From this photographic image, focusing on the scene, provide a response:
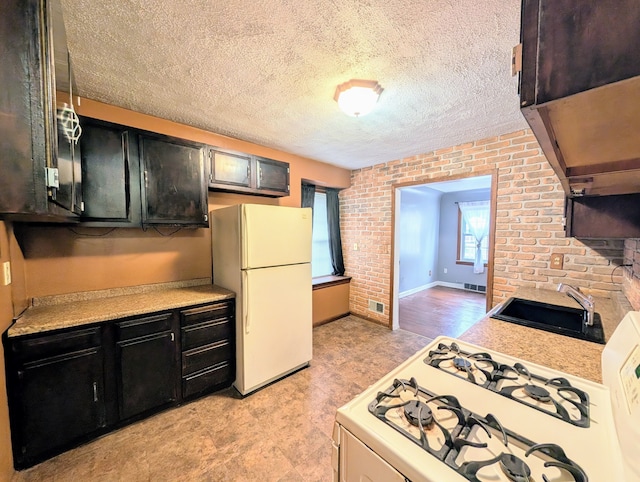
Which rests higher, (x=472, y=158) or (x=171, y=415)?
(x=472, y=158)

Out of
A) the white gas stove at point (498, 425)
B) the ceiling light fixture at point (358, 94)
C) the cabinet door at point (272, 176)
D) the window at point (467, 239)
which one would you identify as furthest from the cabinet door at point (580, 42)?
the window at point (467, 239)

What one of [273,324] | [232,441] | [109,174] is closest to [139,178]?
[109,174]

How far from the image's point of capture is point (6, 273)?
1.53 m

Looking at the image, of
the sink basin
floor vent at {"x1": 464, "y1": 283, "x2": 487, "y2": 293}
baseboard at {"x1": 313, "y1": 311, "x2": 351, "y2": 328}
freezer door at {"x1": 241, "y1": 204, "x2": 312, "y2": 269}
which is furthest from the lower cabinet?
floor vent at {"x1": 464, "y1": 283, "x2": 487, "y2": 293}

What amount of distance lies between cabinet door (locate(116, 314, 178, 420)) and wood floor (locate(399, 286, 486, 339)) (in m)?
3.05

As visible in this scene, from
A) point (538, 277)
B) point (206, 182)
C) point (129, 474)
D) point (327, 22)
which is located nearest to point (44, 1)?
point (327, 22)

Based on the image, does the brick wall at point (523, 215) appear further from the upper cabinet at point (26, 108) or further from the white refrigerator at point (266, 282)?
the upper cabinet at point (26, 108)

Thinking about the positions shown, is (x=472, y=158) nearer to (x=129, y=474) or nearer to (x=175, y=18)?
(x=175, y=18)

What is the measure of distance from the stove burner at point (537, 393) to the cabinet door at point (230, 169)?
2.58m

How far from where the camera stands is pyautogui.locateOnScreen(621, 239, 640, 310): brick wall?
1.38 metres

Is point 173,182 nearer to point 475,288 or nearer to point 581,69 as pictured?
point 581,69

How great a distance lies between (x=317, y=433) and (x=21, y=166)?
2.17m

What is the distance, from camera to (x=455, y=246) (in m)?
6.39

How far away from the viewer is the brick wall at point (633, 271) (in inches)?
54.4
